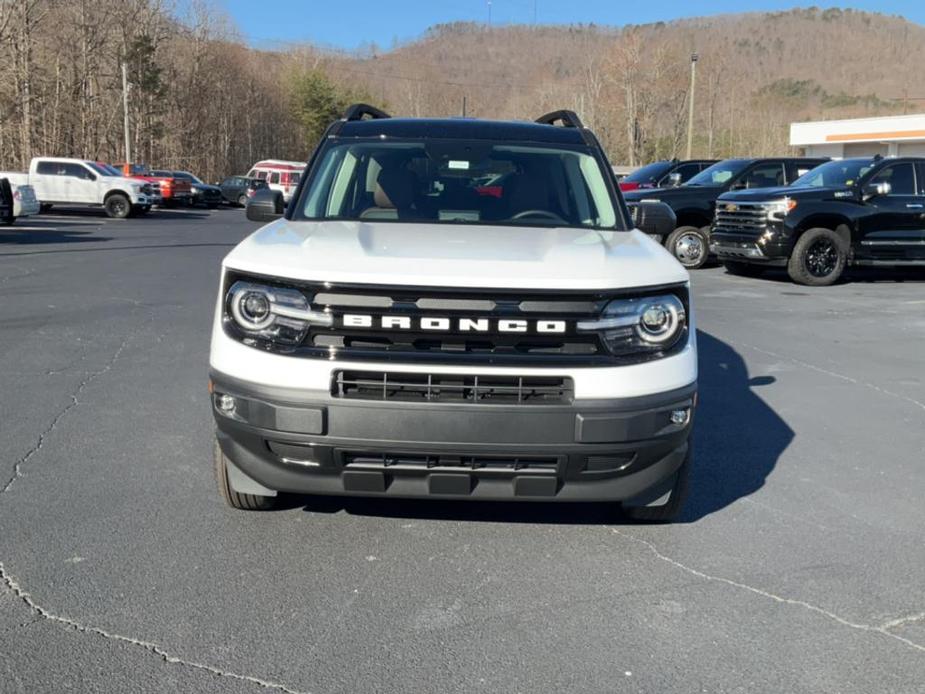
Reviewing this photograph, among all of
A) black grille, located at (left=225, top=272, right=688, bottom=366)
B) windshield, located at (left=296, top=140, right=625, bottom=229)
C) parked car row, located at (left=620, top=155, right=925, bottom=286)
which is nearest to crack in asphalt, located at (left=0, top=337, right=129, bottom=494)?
windshield, located at (left=296, top=140, right=625, bottom=229)

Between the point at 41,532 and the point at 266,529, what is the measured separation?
938mm

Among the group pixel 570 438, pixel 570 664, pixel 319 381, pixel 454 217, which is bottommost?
pixel 570 664

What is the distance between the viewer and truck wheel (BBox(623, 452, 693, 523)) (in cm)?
368

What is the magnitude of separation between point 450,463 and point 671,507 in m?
1.13

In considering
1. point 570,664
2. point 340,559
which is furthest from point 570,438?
point 340,559

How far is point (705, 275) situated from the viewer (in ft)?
47.3

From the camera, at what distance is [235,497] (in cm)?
384

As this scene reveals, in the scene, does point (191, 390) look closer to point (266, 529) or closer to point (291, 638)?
point (266, 529)

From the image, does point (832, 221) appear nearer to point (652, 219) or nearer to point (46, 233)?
point (652, 219)

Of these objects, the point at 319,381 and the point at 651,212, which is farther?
the point at 651,212

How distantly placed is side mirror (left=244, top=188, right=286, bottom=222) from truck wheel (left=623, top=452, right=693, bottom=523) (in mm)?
2641

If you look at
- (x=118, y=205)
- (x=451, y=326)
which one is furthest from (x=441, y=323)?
(x=118, y=205)

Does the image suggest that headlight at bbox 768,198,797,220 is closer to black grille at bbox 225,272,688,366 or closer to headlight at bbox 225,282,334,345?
black grille at bbox 225,272,688,366

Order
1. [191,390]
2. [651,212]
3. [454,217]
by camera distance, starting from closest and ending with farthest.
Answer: [454,217] → [651,212] → [191,390]
